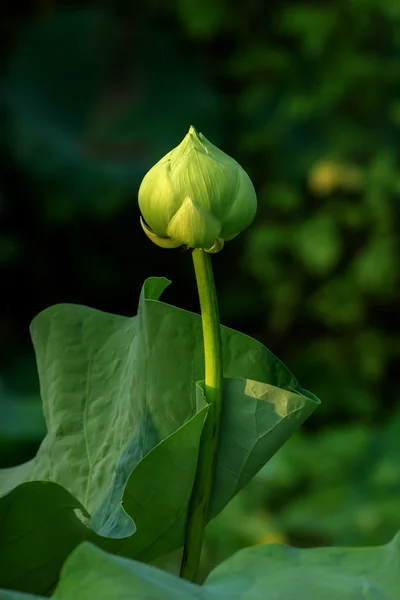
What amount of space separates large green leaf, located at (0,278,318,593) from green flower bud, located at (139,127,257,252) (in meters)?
0.08

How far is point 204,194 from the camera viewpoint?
398 mm

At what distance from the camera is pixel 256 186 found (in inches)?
122

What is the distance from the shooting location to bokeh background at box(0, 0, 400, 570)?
249 centimetres

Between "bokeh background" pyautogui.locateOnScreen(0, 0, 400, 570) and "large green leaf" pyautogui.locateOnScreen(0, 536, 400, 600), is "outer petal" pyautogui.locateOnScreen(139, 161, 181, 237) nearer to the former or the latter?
"large green leaf" pyautogui.locateOnScreen(0, 536, 400, 600)

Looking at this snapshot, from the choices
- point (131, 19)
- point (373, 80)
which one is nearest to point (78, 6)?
point (131, 19)

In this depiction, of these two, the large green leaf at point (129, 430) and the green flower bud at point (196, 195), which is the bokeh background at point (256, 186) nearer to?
the large green leaf at point (129, 430)

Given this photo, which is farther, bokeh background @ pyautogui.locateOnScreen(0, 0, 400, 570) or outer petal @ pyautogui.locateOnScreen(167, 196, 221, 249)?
bokeh background @ pyautogui.locateOnScreen(0, 0, 400, 570)

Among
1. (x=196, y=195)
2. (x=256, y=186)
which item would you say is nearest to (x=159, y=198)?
(x=196, y=195)

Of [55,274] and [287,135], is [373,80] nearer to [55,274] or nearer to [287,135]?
[287,135]

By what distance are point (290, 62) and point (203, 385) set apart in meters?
2.67

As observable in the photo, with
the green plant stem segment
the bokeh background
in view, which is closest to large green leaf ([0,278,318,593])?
the green plant stem segment

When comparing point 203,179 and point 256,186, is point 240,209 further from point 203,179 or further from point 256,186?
point 256,186

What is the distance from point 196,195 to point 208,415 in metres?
0.10

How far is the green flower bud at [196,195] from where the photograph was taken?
40 cm
